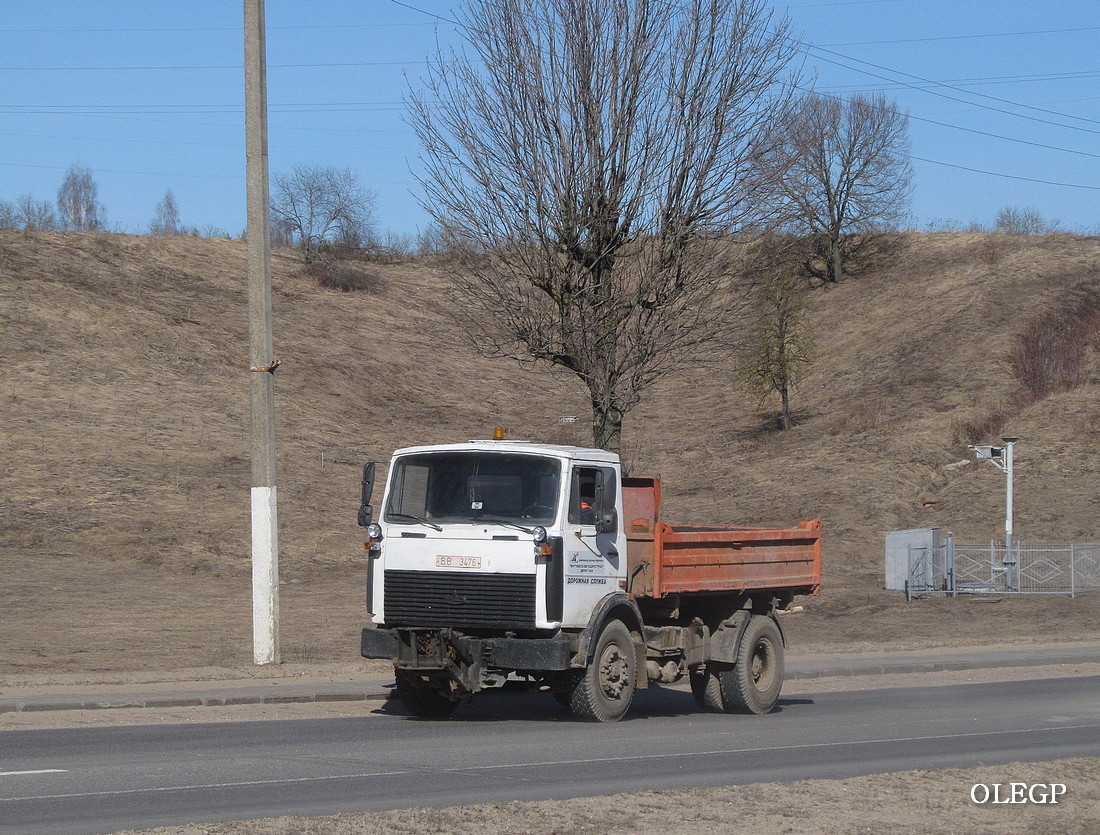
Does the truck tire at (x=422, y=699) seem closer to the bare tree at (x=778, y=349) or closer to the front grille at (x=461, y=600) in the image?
the front grille at (x=461, y=600)

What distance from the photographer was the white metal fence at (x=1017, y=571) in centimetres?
3080

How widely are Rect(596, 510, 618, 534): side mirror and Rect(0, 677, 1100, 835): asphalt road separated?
1992 millimetres

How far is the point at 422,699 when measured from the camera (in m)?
13.3

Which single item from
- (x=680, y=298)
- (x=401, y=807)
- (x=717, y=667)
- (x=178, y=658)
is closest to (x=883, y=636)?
(x=680, y=298)

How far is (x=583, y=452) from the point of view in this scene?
12781 millimetres

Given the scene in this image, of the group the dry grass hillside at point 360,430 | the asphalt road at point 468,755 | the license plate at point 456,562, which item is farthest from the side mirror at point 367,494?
the dry grass hillside at point 360,430

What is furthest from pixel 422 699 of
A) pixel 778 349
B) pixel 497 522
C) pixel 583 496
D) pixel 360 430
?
pixel 778 349

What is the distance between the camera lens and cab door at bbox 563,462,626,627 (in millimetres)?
12195

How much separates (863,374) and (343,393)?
80.0ft

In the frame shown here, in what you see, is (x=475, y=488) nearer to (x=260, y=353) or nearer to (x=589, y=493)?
(x=589, y=493)

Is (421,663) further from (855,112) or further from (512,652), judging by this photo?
(855,112)

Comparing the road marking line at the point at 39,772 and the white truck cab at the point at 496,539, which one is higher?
the white truck cab at the point at 496,539

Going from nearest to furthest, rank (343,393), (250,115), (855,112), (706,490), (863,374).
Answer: (250,115) < (706,490) < (343,393) < (863,374) < (855,112)

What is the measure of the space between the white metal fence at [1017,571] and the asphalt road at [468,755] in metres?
16.0
